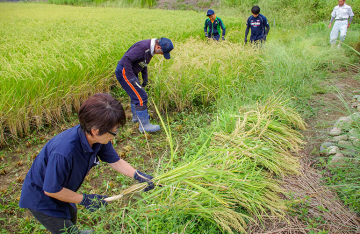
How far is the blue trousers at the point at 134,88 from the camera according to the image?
3.35 metres

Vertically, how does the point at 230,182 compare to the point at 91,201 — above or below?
below

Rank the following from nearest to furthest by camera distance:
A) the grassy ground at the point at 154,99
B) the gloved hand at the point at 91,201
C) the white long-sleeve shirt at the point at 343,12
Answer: the gloved hand at the point at 91,201, the grassy ground at the point at 154,99, the white long-sleeve shirt at the point at 343,12

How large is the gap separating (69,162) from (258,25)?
6.51 m

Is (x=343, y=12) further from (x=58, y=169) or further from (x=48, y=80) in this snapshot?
(x=58, y=169)

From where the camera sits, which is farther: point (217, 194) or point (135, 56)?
point (135, 56)

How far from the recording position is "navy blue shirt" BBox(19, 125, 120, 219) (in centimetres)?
131

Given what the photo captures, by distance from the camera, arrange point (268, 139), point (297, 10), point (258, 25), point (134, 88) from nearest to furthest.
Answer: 1. point (268, 139)
2. point (134, 88)
3. point (258, 25)
4. point (297, 10)

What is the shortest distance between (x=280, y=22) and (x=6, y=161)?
1387 cm

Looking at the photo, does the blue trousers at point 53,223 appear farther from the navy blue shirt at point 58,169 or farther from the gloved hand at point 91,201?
the gloved hand at point 91,201

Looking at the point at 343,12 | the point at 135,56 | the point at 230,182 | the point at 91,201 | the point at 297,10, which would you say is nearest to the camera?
the point at 91,201

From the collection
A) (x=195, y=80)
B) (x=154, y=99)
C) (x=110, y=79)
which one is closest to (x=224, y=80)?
(x=195, y=80)

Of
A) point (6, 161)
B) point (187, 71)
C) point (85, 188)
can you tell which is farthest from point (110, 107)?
point (187, 71)

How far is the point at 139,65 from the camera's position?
3.47 m

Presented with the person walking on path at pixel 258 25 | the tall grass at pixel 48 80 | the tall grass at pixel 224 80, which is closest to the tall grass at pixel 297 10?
the person walking on path at pixel 258 25
